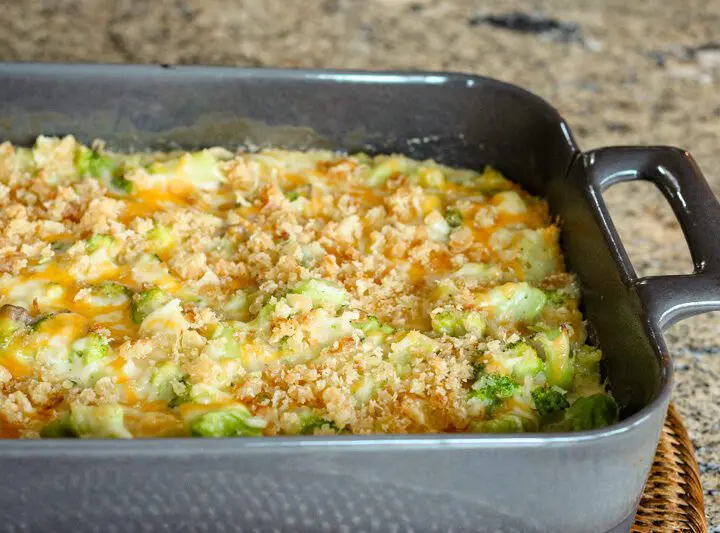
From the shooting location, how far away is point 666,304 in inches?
60.9

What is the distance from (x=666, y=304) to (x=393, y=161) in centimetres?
85

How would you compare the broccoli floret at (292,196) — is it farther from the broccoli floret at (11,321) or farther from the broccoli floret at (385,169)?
the broccoli floret at (11,321)

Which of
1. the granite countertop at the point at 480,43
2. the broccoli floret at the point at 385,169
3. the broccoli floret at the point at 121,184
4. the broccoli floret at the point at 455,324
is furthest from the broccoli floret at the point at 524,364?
the granite countertop at the point at 480,43

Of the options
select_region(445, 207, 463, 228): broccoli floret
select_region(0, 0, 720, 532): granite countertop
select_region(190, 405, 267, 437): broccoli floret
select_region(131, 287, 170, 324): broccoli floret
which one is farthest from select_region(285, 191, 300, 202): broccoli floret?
select_region(0, 0, 720, 532): granite countertop

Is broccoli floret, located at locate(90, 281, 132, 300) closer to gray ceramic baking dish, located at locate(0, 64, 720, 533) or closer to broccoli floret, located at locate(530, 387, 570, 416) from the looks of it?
gray ceramic baking dish, located at locate(0, 64, 720, 533)

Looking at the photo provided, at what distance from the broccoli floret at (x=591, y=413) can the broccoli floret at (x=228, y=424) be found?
490mm

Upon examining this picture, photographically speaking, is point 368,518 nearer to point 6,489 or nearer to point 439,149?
point 6,489

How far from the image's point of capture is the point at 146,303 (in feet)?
5.75

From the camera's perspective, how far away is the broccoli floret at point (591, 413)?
5.15 ft

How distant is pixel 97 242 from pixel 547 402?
892mm

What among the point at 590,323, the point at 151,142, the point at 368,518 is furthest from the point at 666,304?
the point at 151,142

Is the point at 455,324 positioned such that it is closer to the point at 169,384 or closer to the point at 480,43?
the point at 169,384

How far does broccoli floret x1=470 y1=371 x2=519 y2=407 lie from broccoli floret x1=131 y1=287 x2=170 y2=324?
572 mm

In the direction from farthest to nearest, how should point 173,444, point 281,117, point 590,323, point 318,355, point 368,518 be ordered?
point 281,117 → point 590,323 → point 318,355 → point 368,518 → point 173,444
